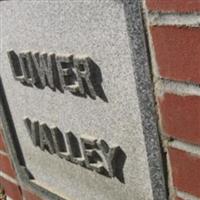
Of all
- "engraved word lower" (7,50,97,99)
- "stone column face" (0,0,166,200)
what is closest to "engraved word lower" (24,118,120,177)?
"stone column face" (0,0,166,200)

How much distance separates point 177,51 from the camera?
901mm

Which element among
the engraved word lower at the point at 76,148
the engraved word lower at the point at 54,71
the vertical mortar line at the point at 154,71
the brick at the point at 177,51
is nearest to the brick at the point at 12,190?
the engraved word lower at the point at 76,148

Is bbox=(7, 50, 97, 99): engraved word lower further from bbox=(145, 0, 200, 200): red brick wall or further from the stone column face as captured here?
bbox=(145, 0, 200, 200): red brick wall

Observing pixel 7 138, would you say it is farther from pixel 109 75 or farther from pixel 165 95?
pixel 165 95

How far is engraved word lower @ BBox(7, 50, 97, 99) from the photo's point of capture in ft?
3.87

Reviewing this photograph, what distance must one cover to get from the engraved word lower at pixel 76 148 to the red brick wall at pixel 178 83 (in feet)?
0.71

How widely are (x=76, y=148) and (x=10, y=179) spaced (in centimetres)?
58

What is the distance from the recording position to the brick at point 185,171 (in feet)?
3.25

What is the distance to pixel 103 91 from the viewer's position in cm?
116

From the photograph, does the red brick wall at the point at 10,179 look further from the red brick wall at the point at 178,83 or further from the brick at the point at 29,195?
the red brick wall at the point at 178,83

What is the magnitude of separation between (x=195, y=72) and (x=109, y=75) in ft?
0.87

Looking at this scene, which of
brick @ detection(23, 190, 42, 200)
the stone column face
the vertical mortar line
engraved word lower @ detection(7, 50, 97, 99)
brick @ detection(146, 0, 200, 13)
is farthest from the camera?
brick @ detection(23, 190, 42, 200)

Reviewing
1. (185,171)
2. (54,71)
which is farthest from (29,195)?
(185,171)

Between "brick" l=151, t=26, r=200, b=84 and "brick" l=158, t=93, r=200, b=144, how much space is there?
0.04 meters
